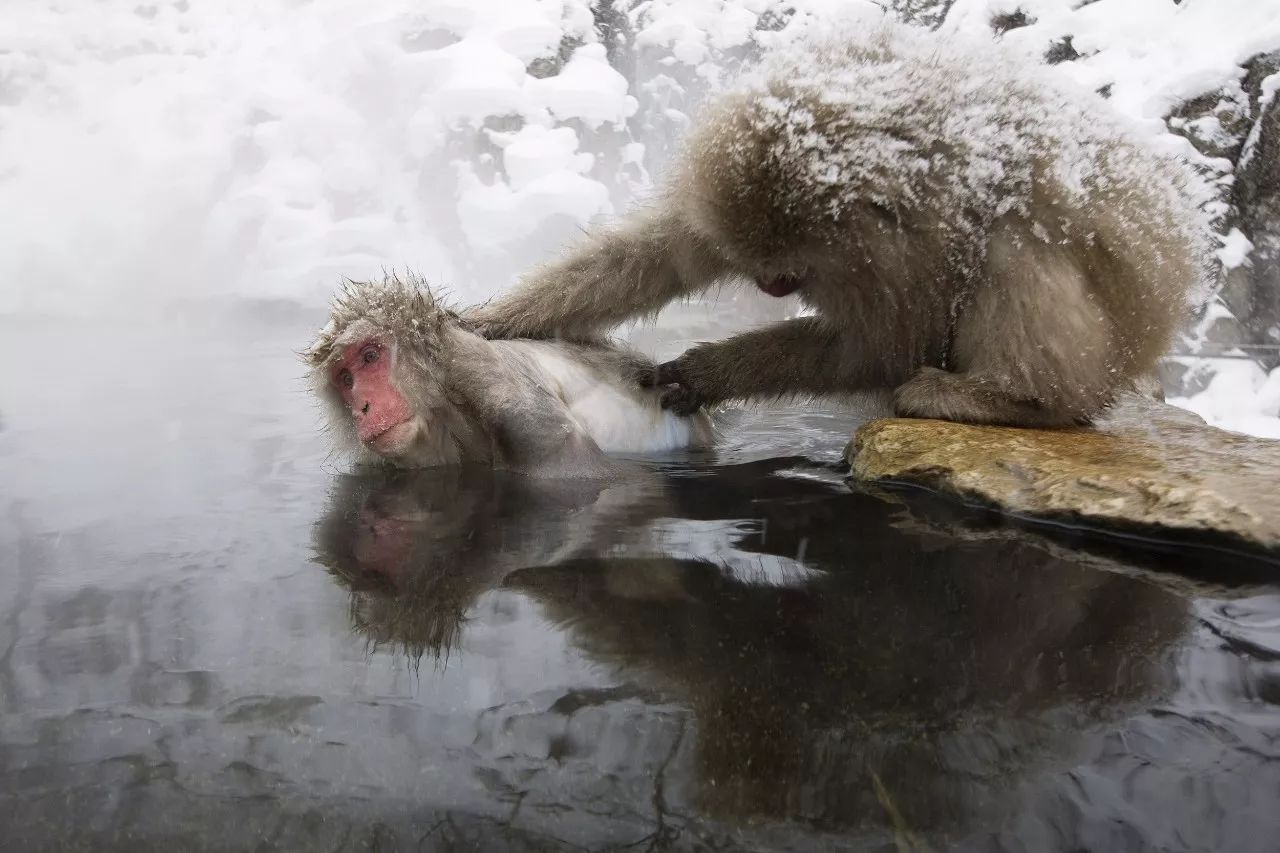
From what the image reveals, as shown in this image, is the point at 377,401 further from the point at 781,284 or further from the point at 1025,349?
the point at 1025,349

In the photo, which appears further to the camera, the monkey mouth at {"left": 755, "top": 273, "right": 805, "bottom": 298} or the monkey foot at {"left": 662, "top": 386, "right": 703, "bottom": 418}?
the monkey foot at {"left": 662, "top": 386, "right": 703, "bottom": 418}

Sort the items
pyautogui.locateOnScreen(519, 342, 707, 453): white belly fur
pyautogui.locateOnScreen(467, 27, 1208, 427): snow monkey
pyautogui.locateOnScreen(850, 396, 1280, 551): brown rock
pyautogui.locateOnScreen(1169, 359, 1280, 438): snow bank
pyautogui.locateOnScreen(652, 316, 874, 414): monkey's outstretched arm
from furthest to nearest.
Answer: pyautogui.locateOnScreen(1169, 359, 1280, 438): snow bank < pyautogui.locateOnScreen(519, 342, 707, 453): white belly fur < pyautogui.locateOnScreen(652, 316, 874, 414): monkey's outstretched arm < pyautogui.locateOnScreen(467, 27, 1208, 427): snow monkey < pyautogui.locateOnScreen(850, 396, 1280, 551): brown rock

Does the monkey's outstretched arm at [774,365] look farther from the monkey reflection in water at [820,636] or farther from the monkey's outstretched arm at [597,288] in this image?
the monkey reflection in water at [820,636]

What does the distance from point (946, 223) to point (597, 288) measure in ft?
3.46

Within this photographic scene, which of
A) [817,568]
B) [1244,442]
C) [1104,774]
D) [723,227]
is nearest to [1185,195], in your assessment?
[1244,442]

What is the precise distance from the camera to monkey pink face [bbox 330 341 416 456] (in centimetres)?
235

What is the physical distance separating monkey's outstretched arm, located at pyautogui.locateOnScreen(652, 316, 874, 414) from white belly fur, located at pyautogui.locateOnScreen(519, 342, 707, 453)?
0.55 ft

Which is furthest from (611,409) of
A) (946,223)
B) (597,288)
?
(946,223)

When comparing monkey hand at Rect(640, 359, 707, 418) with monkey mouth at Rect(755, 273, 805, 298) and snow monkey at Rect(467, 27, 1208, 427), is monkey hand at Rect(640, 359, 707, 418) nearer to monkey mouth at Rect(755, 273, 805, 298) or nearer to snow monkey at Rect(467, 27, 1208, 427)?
snow monkey at Rect(467, 27, 1208, 427)

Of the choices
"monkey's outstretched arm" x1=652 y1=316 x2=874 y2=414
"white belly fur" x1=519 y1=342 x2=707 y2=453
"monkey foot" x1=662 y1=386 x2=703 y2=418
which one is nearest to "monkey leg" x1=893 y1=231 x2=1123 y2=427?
"monkey's outstretched arm" x1=652 y1=316 x2=874 y2=414

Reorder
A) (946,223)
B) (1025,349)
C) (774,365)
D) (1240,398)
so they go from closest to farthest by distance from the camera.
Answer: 1. (946,223)
2. (1025,349)
3. (774,365)
4. (1240,398)

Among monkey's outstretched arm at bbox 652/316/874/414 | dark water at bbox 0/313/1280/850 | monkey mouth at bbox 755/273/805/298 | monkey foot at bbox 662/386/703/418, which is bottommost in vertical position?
dark water at bbox 0/313/1280/850

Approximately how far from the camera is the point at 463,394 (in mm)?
2416

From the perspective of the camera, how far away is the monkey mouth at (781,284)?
2209 mm
